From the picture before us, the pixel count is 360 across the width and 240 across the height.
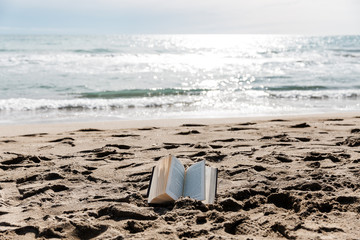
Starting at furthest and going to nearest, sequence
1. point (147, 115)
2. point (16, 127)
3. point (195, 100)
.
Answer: point (195, 100)
point (147, 115)
point (16, 127)

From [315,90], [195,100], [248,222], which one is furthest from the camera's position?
[315,90]

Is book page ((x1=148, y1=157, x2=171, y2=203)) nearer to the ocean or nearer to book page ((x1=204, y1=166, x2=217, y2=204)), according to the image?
book page ((x1=204, y1=166, x2=217, y2=204))

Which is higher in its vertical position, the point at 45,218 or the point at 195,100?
the point at 195,100

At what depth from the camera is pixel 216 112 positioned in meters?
8.33

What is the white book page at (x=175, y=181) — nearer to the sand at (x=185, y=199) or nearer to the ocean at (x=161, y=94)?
the sand at (x=185, y=199)

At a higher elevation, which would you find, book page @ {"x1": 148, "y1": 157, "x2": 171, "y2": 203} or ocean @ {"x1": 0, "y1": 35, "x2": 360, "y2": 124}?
ocean @ {"x1": 0, "y1": 35, "x2": 360, "y2": 124}

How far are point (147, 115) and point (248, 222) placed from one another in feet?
19.2

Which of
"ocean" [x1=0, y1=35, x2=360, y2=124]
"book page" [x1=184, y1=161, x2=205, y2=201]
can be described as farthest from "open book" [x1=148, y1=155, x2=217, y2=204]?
"ocean" [x1=0, y1=35, x2=360, y2=124]

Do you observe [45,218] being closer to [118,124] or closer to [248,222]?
[248,222]

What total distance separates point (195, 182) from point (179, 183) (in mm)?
117

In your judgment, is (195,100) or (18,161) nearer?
(18,161)

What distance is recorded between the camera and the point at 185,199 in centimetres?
252

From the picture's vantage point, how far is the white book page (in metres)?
2.57

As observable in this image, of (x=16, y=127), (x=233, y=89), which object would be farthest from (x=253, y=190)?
(x=233, y=89)
